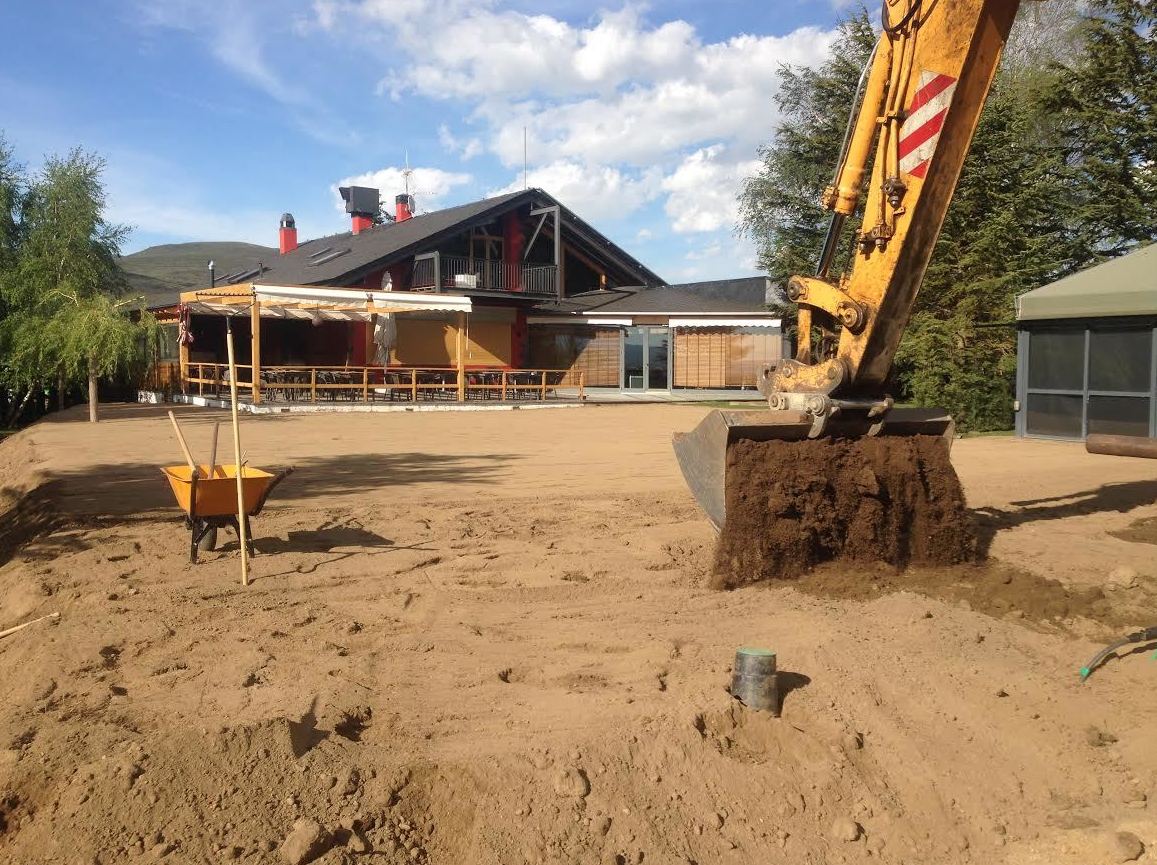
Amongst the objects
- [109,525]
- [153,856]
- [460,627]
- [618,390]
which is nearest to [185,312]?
[618,390]

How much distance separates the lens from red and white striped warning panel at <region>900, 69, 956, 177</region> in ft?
17.9

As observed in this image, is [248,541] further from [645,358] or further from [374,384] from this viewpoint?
[645,358]

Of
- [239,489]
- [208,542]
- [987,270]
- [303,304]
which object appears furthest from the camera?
[303,304]

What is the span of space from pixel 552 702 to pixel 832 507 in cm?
249

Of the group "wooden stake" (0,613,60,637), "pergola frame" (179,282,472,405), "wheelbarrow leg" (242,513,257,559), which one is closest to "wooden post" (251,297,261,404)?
"pergola frame" (179,282,472,405)

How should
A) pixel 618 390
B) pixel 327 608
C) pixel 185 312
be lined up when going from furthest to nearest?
pixel 618 390 → pixel 185 312 → pixel 327 608

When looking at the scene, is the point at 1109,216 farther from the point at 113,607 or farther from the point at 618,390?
the point at 113,607

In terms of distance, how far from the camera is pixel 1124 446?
14.6ft

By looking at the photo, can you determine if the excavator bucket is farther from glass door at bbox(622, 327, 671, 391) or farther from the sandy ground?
glass door at bbox(622, 327, 671, 391)

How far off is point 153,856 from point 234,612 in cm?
255

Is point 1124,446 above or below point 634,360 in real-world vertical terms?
below

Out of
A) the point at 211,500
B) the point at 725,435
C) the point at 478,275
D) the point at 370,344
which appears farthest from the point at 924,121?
the point at 478,275

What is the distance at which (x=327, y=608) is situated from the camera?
17.8ft

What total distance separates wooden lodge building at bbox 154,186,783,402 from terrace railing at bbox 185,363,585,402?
3.8 inches
